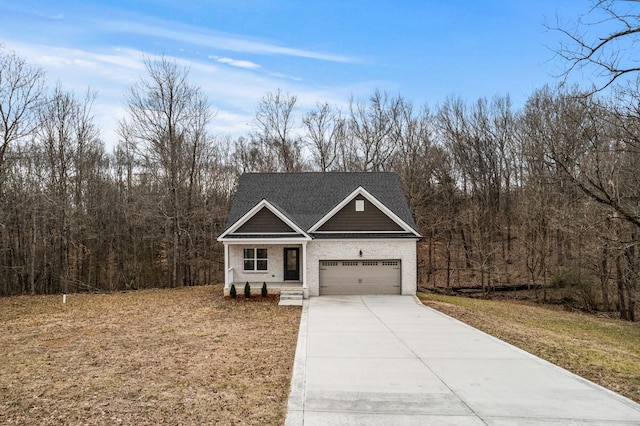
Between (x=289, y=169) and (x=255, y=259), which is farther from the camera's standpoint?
(x=289, y=169)

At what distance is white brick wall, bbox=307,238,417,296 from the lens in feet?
63.9

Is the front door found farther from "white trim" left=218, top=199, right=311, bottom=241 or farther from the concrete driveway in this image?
the concrete driveway

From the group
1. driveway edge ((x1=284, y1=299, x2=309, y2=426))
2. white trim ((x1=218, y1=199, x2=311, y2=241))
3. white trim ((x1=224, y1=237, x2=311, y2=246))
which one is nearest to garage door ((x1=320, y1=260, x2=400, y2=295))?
white trim ((x1=224, y1=237, x2=311, y2=246))

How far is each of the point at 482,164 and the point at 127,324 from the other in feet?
92.6

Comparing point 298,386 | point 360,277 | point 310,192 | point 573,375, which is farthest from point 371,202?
point 298,386

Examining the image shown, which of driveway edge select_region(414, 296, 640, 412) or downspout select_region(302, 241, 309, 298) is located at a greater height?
downspout select_region(302, 241, 309, 298)

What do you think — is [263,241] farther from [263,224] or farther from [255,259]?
[255,259]

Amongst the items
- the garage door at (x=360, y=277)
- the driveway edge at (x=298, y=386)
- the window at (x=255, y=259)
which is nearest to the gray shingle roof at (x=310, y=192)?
the window at (x=255, y=259)

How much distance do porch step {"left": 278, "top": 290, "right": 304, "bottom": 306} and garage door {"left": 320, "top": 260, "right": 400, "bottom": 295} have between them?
1.68 meters

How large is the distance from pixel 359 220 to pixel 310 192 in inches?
152

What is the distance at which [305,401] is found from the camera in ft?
21.1

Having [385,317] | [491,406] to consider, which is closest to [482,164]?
[385,317]

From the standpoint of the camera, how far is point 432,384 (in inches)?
289

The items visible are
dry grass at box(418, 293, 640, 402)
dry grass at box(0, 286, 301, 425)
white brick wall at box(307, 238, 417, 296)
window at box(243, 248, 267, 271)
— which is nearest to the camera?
dry grass at box(0, 286, 301, 425)
